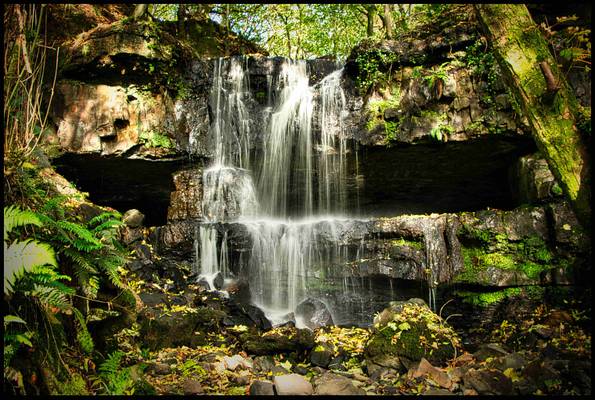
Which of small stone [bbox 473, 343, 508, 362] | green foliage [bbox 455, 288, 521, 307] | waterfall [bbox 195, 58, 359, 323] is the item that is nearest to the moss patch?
small stone [bbox 473, 343, 508, 362]

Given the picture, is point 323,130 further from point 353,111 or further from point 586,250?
point 586,250

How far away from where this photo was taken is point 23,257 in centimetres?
273

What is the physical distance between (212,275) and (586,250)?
273 inches

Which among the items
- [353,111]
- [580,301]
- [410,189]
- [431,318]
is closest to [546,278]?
[580,301]

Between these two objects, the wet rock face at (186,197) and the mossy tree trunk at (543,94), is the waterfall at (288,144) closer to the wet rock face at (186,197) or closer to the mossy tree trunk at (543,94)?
the wet rock face at (186,197)

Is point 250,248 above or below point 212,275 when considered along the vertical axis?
above

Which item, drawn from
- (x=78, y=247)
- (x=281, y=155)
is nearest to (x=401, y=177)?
(x=281, y=155)

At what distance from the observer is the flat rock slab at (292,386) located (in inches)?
160

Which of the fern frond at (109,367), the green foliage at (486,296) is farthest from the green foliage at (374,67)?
the fern frond at (109,367)

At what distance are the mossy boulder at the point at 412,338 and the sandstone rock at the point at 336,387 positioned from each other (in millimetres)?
925

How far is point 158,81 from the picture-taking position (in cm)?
1037

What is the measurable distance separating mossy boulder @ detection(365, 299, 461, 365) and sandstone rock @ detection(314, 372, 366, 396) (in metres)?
0.93

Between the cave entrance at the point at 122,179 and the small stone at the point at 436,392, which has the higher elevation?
the cave entrance at the point at 122,179

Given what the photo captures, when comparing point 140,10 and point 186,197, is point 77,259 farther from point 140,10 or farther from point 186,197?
point 140,10
